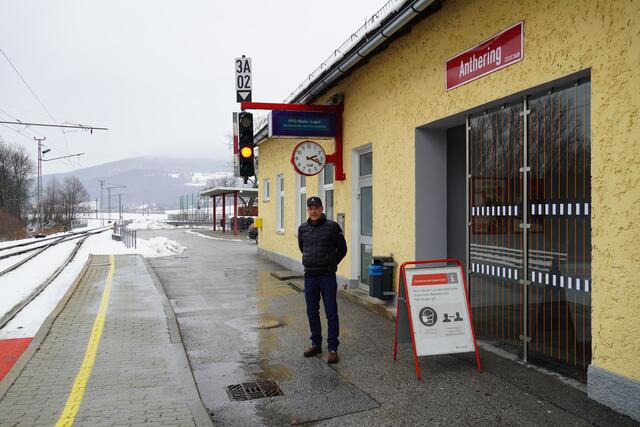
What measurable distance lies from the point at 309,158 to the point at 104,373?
580 centimetres

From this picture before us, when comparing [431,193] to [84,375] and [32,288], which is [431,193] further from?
[32,288]

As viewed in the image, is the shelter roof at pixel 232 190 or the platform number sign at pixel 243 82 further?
the shelter roof at pixel 232 190

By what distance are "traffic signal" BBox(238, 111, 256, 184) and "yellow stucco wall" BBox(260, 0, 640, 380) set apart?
2623 millimetres

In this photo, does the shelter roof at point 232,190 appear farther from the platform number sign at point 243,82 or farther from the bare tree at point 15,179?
the bare tree at point 15,179

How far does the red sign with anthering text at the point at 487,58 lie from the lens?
5.50m

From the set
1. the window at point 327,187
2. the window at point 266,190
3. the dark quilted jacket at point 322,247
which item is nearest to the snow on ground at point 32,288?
the dark quilted jacket at point 322,247

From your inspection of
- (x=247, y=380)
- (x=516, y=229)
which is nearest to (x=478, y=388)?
(x=516, y=229)

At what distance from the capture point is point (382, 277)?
8.45 meters

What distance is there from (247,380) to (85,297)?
20.2ft

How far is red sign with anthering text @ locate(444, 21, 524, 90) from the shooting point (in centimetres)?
550

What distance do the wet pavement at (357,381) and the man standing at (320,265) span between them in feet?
1.09

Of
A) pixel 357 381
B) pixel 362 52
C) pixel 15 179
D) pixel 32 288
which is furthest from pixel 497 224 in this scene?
pixel 15 179

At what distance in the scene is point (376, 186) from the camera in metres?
9.27

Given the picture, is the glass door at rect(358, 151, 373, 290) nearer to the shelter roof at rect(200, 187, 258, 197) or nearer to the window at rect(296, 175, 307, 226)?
the window at rect(296, 175, 307, 226)
